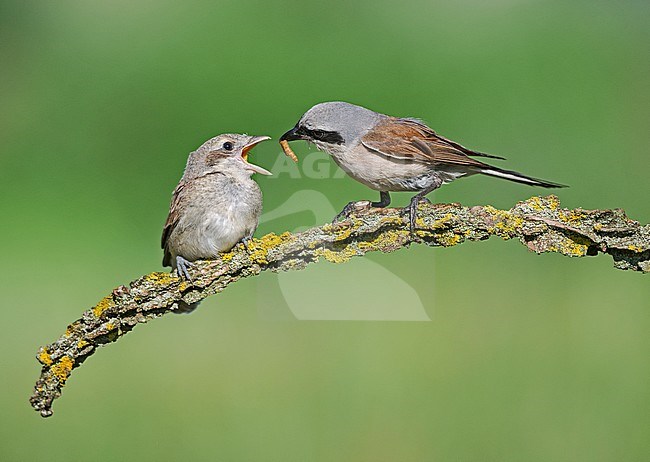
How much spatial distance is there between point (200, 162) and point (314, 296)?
989 mm

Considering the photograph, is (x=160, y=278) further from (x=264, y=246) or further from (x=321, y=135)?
(x=321, y=135)

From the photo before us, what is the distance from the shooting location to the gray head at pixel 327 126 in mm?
900

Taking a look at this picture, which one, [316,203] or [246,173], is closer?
[246,173]

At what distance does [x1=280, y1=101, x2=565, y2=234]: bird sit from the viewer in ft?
2.96

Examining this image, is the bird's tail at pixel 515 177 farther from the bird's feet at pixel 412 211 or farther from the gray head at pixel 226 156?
the gray head at pixel 226 156

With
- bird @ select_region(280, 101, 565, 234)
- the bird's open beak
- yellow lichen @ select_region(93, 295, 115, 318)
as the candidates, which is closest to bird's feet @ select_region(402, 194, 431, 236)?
bird @ select_region(280, 101, 565, 234)

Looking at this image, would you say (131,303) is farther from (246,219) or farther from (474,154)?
(474,154)

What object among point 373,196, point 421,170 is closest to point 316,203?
point 373,196

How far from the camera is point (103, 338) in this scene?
37.9 inches

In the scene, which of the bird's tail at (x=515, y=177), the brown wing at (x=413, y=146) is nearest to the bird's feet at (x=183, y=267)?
the brown wing at (x=413, y=146)

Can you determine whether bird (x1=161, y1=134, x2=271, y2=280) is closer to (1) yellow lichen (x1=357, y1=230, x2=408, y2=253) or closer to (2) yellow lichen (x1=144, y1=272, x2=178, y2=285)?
(2) yellow lichen (x1=144, y1=272, x2=178, y2=285)

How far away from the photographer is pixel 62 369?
93 cm

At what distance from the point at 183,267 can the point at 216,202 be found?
135 millimetres

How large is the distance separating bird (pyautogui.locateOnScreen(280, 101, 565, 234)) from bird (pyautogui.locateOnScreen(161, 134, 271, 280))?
0.20 metres
